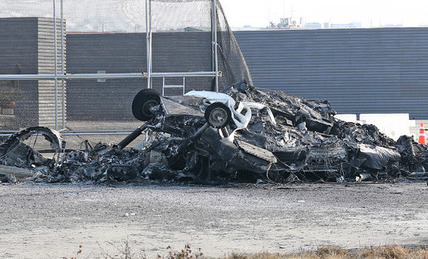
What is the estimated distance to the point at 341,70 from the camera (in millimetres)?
37125

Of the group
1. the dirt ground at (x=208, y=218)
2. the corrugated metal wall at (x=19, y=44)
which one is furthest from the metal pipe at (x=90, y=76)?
the dirt ground at (x=208, y=218)

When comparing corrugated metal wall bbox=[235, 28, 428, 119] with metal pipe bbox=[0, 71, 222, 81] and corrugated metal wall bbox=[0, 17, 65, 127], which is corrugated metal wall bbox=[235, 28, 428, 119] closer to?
metal pipe bbox=[0, 71, 222, 81]

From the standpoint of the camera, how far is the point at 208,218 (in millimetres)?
9125

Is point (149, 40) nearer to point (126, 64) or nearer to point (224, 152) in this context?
point (126, 64)

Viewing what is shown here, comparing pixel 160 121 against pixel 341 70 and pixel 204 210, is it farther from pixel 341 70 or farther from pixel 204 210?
pixel 341 70

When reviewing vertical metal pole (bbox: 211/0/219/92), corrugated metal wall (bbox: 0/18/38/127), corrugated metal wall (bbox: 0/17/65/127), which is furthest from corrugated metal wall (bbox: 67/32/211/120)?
corrugated metal wall (bbox: 0/18/38/127)

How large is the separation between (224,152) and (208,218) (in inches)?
126

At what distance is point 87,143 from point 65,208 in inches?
204

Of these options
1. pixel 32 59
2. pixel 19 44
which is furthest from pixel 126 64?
pixel 19 44

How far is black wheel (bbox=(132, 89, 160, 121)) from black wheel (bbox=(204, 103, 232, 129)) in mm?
2694

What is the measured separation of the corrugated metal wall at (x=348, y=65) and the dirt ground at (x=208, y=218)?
79.7 feet

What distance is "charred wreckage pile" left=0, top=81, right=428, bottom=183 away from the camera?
40.9 feet

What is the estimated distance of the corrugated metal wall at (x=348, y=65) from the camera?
121 feet

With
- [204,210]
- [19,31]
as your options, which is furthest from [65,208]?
[19,31]
